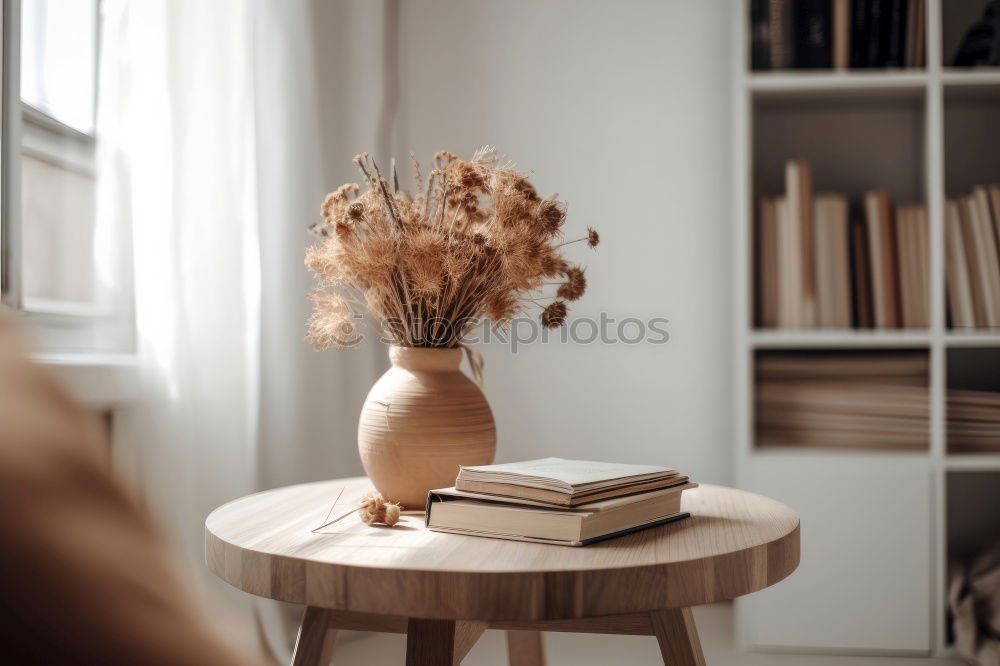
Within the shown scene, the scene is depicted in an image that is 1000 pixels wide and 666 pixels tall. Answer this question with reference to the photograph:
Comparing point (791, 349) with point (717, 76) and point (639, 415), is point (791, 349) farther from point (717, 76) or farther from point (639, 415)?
point (717, 76)

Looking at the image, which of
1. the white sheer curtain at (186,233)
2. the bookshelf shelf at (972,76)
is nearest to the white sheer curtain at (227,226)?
the white sheer curtain at (186,233)

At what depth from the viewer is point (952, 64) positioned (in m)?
2.05

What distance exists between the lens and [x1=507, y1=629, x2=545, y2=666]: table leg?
4.32 ft

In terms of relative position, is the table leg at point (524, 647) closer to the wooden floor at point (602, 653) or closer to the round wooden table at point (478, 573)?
the round wooden table at point (478, 573)

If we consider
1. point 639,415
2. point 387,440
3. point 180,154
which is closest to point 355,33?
point 180,154

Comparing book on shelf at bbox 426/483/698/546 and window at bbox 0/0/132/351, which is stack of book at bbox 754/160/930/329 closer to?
book on shelf at bbox 426/483/698/546

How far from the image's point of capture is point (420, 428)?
40.7 inches

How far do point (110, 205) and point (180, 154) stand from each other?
180mm

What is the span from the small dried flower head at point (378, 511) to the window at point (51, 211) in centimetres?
66

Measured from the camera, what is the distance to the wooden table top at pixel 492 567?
0.75 m

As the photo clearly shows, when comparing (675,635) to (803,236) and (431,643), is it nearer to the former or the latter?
(431,643)

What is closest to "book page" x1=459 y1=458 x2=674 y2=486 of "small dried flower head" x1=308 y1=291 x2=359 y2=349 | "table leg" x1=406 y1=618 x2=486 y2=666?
"table leg" x1=406 y1=618 x2=486 y2=666

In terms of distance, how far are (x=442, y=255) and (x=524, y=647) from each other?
636 millimetres

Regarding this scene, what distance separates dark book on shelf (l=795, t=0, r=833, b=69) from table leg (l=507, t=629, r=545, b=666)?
54.5 inches
